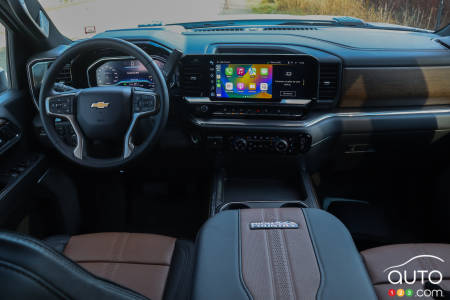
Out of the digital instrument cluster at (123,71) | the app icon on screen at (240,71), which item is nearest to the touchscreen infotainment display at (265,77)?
the app icon on screen at (240,71)

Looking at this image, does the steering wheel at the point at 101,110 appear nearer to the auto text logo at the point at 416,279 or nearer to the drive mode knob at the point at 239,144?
the drive mode knob at the point at 239,144

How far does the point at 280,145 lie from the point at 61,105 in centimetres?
119

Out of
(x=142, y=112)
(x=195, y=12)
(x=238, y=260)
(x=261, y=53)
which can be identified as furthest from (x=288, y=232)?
(x=195, y=12)

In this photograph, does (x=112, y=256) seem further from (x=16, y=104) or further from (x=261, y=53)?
(x=261, y=53)

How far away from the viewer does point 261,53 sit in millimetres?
2186

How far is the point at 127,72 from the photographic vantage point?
2248 millimetres

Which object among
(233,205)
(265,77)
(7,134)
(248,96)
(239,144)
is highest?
(265,77)

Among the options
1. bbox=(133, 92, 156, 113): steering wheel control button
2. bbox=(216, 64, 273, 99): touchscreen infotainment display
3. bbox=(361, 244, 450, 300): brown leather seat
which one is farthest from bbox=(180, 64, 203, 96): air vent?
bbox=(361, 244, 450, 300): brown leather seat

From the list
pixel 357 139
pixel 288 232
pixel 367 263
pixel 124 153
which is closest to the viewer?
pixel 288 232

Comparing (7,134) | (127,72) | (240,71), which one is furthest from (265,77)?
(7,134)

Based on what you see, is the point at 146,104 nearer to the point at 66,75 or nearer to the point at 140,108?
the point at 140,108

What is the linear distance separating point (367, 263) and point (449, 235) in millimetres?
1196

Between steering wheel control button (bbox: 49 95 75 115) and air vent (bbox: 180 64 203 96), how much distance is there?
2.07 ft

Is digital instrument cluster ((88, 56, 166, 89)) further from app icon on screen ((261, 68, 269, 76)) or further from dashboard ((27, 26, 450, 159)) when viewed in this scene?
app icon on screen ((261, 68, 269, 76))
